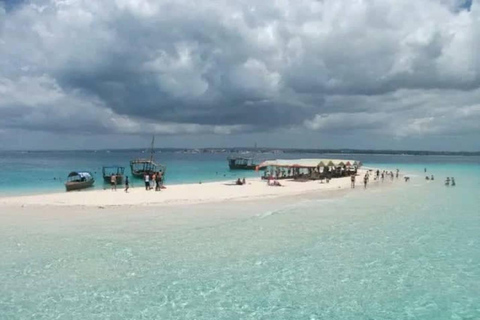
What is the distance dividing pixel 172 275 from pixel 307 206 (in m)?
16.0

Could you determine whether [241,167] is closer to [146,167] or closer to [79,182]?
[146,167]

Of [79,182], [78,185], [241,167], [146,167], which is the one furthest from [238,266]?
[241,167]

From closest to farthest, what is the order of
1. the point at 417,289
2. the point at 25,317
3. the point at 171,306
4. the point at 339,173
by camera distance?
1. the point at 25,317
2. the point at 171,306
3. the point at 417,289
4. the point at 339,173

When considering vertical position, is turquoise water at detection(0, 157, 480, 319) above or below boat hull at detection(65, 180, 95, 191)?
below

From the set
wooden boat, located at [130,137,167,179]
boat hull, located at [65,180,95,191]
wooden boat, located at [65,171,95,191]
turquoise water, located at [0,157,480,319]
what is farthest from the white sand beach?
wooden boat, located at [130,137,167,179]

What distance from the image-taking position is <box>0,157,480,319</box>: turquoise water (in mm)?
10484

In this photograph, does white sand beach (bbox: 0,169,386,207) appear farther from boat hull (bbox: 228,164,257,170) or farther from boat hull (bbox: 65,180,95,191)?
boat hull (bbox: 228,164,257,170)

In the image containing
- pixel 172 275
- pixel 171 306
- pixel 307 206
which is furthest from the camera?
pixel 307 206

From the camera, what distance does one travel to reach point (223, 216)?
23281 millimetres

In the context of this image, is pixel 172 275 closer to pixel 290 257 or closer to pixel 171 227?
pixel 290 257

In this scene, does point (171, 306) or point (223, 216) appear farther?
point (223, 216)

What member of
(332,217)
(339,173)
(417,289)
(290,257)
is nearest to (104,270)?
(290,257)

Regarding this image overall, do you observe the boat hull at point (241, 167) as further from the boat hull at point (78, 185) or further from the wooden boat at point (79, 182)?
the boat hull at point (78, 185)

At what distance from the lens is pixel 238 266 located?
13703mm
